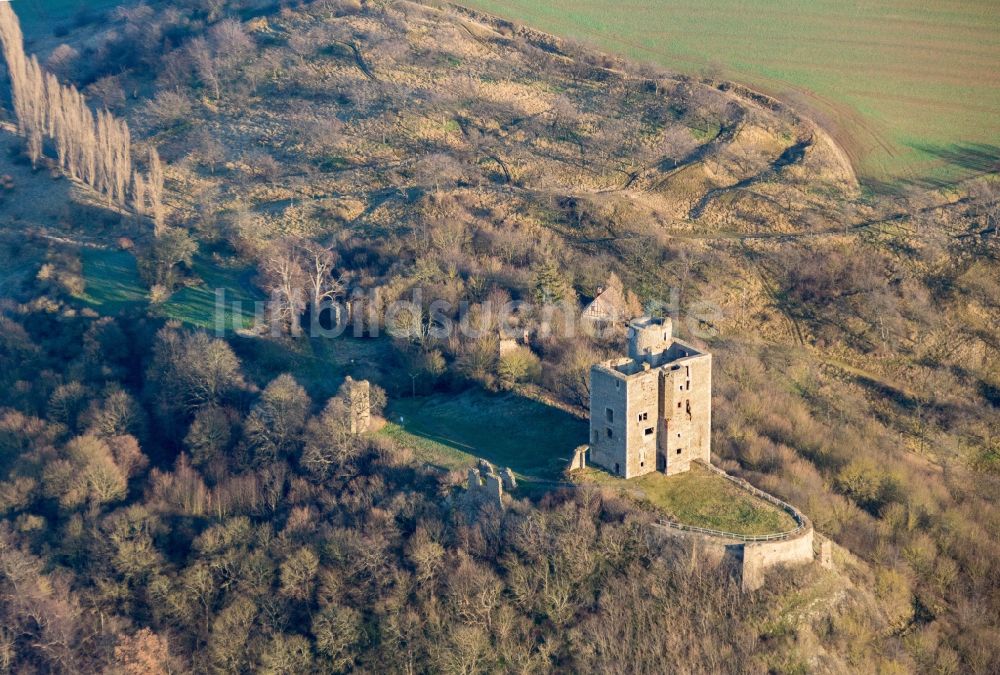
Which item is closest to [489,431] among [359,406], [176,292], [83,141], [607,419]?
[359,406]

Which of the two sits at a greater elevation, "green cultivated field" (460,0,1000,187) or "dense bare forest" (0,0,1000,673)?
"green cultivated field" (460,0,1000,187)

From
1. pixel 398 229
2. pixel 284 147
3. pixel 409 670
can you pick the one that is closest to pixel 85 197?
pixel 284 147

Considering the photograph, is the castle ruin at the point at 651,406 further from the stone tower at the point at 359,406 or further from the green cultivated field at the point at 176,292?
the green cultivated field at the point at 176,292

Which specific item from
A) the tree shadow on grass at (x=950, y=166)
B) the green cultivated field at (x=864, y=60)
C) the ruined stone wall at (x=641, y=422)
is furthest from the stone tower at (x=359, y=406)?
the green cultivated field at (x=864, y=60)

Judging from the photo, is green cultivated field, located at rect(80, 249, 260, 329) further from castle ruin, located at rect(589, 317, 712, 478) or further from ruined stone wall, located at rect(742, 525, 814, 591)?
ruined stone wall, located at rect(742, 525, 814, 591)

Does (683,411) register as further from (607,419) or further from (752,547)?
(752,547)

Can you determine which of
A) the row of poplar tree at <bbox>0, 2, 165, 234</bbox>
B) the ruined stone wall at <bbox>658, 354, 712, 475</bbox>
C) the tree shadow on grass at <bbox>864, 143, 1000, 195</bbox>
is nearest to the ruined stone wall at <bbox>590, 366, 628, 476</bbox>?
the ruined stone wall at <bbox>658, 354, 712, 475</bbox>
